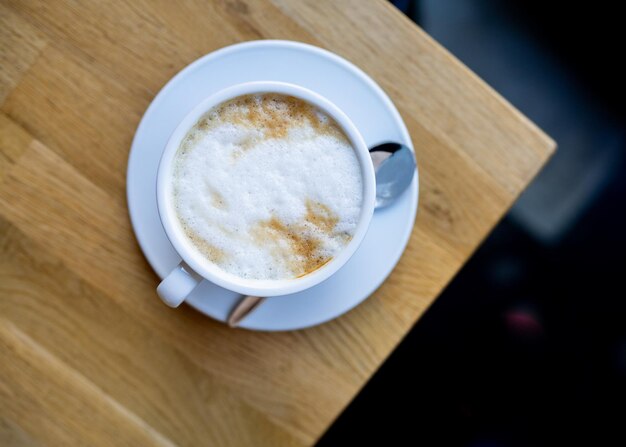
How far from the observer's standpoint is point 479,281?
51.2 inches

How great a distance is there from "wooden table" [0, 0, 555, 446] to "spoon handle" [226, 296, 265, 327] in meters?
0.07

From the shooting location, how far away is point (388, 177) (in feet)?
2.45

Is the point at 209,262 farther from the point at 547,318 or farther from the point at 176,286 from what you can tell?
the point at 547,318

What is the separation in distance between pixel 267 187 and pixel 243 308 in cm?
17

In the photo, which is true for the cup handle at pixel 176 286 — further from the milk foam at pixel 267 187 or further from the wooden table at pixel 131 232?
the wooden table at pixel 131 232

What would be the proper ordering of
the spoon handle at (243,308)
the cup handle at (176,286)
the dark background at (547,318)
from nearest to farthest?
the cup handle at (176,286) → the spoon handle at (243,308) → the dark background at (547,318)

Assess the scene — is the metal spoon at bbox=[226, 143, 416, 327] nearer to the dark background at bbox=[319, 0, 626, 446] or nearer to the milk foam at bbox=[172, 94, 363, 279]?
the milk foam at bbox=[172, 94, 363, 279]

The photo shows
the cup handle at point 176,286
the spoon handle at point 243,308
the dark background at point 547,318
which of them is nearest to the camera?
the cup handle at point 176,286

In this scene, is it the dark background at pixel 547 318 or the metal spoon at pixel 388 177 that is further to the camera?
the dark background at pixel 547 318

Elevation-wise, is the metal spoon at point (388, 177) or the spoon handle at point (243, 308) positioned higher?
the metal spoon at point (388, 177)

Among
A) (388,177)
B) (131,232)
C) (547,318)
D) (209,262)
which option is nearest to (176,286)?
(209,262)

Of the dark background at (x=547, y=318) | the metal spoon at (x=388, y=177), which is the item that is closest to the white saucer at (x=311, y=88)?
the metal spoon at (x=388, y=177)

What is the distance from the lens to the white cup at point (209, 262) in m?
0.64

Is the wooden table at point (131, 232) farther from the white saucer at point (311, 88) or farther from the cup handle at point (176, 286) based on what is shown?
the cup handle at point (176, 286)
